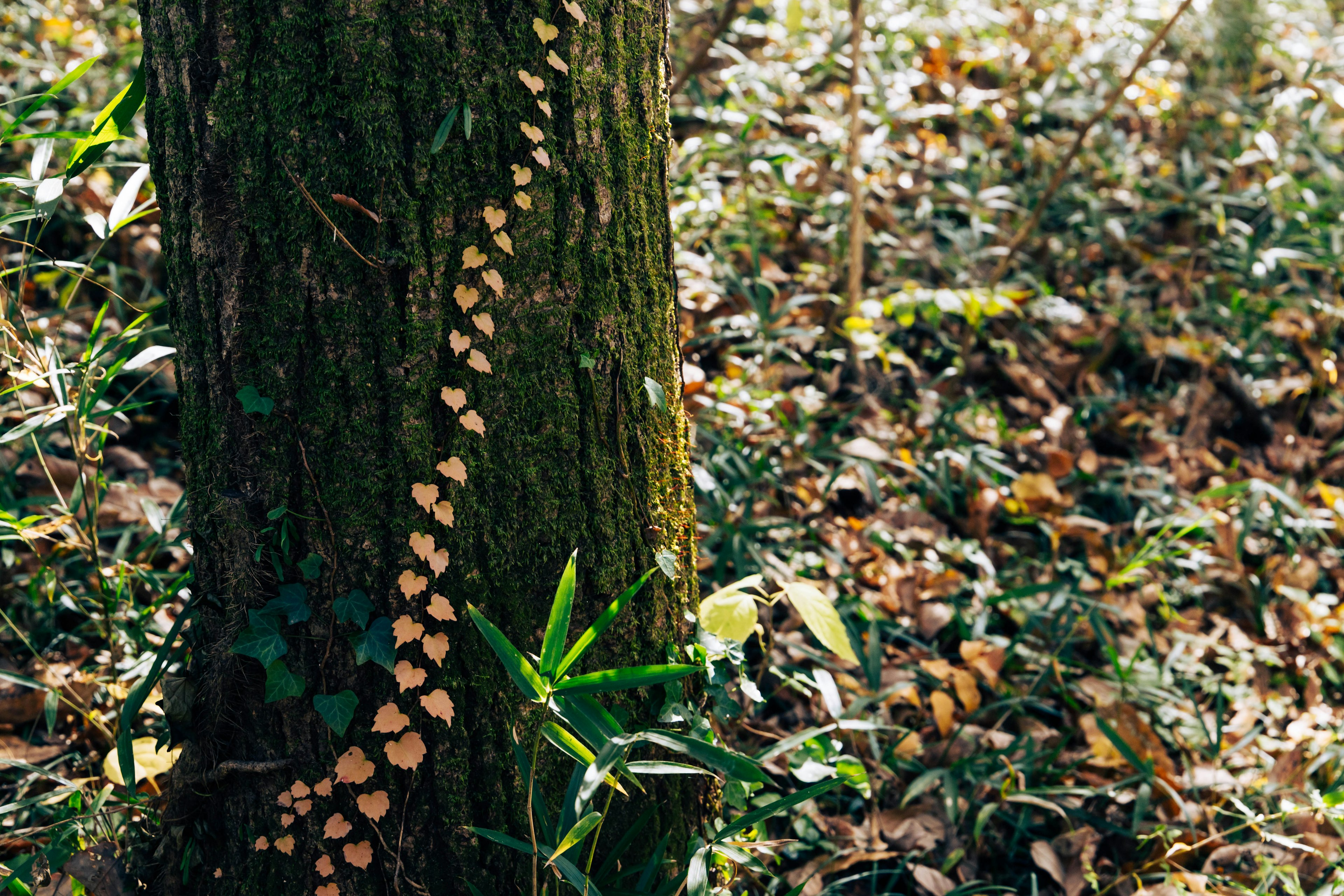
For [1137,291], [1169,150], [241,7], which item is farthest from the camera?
[1169,150]

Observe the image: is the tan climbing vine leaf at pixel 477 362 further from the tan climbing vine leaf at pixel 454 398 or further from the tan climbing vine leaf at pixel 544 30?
the tan climbing vine leaf at pixel 544 30

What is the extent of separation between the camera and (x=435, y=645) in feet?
3.86

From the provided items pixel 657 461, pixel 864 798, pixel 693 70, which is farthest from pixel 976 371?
pixel 657 461

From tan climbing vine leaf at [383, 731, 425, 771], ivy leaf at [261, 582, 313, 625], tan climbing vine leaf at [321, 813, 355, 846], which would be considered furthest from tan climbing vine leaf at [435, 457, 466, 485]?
tan climbing vine leaf at [321, 813, 355, 846]

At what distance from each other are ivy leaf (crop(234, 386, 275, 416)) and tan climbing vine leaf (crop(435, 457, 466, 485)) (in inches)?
9.2

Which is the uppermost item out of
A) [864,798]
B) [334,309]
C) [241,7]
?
[241,7]

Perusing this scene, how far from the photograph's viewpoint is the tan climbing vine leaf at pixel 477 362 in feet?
3.79

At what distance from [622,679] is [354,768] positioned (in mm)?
417

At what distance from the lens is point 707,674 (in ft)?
4.46

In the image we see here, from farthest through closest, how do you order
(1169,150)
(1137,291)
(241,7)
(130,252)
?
(1169,150)
(1137,291)
(130,252)
(241,7)

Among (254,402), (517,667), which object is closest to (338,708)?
(517,667)

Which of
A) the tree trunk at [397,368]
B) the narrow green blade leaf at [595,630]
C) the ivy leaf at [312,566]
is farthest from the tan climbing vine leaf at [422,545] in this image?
the narrow green blade leaf at [595,630]

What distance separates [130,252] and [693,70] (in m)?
1.88

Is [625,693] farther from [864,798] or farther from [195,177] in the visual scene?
[195,177]
